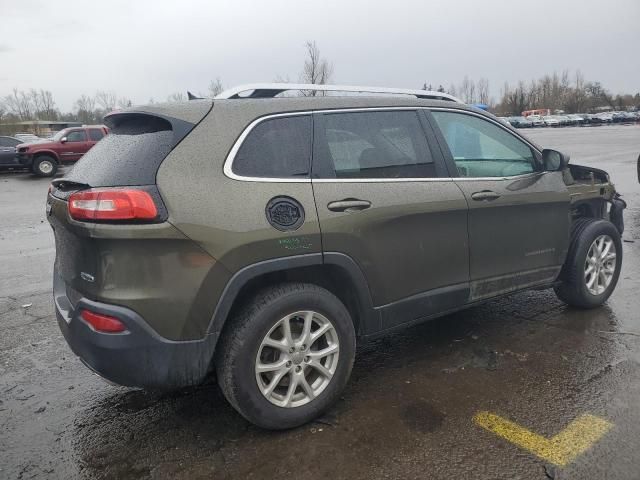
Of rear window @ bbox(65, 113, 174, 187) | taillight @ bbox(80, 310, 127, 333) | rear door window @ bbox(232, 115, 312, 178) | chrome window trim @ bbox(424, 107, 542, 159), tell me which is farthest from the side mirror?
taillight @ bbox(80, 310, 127, 333)

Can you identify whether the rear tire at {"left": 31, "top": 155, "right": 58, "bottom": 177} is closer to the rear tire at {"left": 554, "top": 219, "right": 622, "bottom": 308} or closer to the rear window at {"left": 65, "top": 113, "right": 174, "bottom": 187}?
the rear window at {"left": 65, "top": 113, "right": 174, "bottom": 187}

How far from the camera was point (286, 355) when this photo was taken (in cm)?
285

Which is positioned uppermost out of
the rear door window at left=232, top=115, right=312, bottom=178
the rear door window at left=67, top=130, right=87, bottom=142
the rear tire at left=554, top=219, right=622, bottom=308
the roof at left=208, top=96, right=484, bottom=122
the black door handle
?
the rear door window at left=67, top=130, right=87, bottom=142

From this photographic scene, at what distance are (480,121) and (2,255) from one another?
680 cm

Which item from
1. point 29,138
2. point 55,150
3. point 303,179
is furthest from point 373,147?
point 29,138

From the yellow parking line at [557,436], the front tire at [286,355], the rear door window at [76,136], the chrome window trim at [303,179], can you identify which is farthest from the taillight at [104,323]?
the rear door window at [76,136]

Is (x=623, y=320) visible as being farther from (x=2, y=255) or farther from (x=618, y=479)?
(x=2, y=255)

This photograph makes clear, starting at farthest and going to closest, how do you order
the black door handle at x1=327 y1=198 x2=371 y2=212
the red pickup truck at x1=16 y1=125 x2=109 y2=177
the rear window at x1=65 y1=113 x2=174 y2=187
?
1. the red pickup truck at x1=16 y1=125 x2=109 y2=177
2. the black door handle at x1=327 y1=198 x2=371 y2=212
3. the rear window at x1=65 y1=113 x2=174 y2=187

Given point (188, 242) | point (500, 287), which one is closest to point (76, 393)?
point (188, 242)

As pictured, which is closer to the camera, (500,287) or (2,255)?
(500,287)

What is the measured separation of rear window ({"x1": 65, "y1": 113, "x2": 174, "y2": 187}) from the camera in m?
2.59

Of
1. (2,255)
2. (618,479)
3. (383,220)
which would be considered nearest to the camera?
(618,479)

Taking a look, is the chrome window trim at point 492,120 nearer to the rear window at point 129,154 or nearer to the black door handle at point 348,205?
the black door handle at point 348,205

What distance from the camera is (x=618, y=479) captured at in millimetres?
2455
